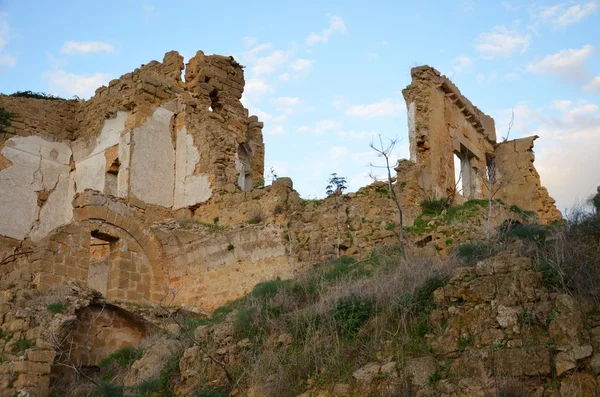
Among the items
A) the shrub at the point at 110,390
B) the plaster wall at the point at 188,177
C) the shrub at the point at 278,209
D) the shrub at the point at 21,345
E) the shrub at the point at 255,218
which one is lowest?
the shrub at the point at 110,390

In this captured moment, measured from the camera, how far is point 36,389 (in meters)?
11.1

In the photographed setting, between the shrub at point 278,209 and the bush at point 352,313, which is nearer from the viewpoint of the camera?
the bush at point 352,313

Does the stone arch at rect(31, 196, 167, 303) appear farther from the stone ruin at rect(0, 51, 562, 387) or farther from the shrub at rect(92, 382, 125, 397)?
the shrub at rect(92, 382, 125, 397)

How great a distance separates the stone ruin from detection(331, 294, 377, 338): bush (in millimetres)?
4821

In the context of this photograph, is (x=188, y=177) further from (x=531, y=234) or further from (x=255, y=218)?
(x=531, y=234)

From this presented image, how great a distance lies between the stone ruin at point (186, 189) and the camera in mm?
14273

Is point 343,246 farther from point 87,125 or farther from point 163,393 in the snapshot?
point 87,125

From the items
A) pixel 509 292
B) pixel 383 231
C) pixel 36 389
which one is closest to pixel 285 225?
pixel 383 231

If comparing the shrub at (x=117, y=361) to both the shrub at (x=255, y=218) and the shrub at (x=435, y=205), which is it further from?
the shrub at (x=435, y=205)

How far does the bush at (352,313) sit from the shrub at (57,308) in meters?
5.60

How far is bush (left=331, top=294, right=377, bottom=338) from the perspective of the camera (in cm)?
837

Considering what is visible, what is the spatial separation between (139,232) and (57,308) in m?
4.02

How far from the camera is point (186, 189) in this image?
1750 centimetres

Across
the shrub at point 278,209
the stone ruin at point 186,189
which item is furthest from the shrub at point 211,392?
the shrub at point 278,209
